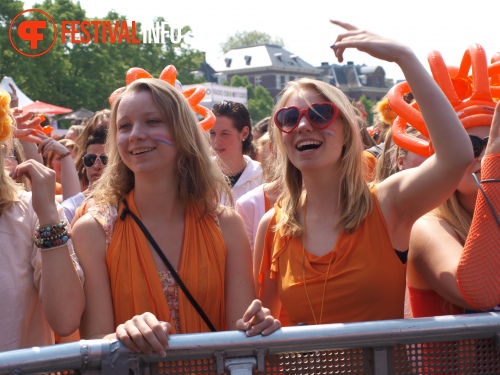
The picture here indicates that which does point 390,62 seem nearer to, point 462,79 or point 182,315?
point 462,79

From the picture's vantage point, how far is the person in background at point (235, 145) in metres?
4.99

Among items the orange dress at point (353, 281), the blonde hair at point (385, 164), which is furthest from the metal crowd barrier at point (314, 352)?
the blonde hair at point (385, 164)

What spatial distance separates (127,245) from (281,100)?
0.83 metres

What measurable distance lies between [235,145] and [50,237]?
9.92 feet

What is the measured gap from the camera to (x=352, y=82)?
110m

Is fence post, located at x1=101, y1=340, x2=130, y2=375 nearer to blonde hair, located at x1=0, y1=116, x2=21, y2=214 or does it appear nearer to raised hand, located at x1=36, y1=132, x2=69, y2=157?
blonde hair, located at x1=0, y1=116, x2=21, y2=214

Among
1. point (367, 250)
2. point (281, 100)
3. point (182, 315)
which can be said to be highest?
point (281, 100)

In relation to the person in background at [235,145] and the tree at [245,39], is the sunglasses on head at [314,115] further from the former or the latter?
the tree at [245,39]

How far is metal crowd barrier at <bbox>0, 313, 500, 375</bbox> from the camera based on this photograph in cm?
163

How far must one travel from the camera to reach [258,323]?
5.81 feet

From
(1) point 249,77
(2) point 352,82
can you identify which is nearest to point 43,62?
(1) point 249,77

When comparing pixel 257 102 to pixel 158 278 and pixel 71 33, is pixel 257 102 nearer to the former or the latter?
pixel 71 33

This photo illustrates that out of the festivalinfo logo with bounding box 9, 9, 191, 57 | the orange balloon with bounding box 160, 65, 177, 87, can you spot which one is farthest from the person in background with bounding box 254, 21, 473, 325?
the festivalinfo logo with bounding box 9, 9, 191, 57

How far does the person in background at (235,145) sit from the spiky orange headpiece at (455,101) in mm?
2236
